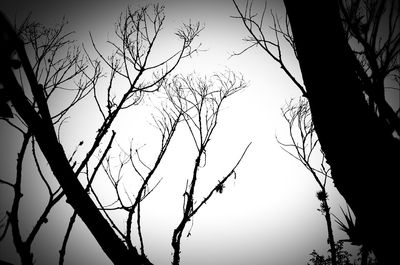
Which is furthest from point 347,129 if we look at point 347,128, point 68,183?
point 68,183

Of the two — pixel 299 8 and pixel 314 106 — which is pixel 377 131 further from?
pixel 299 8

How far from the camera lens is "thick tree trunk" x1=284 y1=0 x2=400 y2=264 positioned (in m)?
1.09

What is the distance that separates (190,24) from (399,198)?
525 cm

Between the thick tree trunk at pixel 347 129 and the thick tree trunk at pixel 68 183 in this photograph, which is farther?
the thick tree trunk at pixel 68 183

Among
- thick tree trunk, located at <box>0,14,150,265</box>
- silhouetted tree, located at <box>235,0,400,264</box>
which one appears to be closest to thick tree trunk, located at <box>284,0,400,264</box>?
silhouetted tree, located at <box>235,0,400,264</box>

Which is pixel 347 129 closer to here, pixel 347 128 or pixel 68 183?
pixel 347 128

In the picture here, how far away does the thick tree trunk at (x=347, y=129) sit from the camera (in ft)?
3.58

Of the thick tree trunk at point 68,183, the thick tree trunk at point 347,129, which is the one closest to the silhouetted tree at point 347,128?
the thick tree trunk at point 347,129

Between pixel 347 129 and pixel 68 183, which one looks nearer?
pixel 347 129

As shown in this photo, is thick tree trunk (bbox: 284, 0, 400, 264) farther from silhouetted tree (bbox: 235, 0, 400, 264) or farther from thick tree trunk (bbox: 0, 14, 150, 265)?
thick tree trunk (bbox: 0, 14, 150, 265)

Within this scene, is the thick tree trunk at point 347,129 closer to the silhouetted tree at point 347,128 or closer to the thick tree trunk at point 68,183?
the silhouetted tree at point 347,128

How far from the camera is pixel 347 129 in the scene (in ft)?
3.93

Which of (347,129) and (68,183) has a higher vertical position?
(347,129)

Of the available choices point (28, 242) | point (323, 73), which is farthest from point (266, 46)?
point (28, 242)
